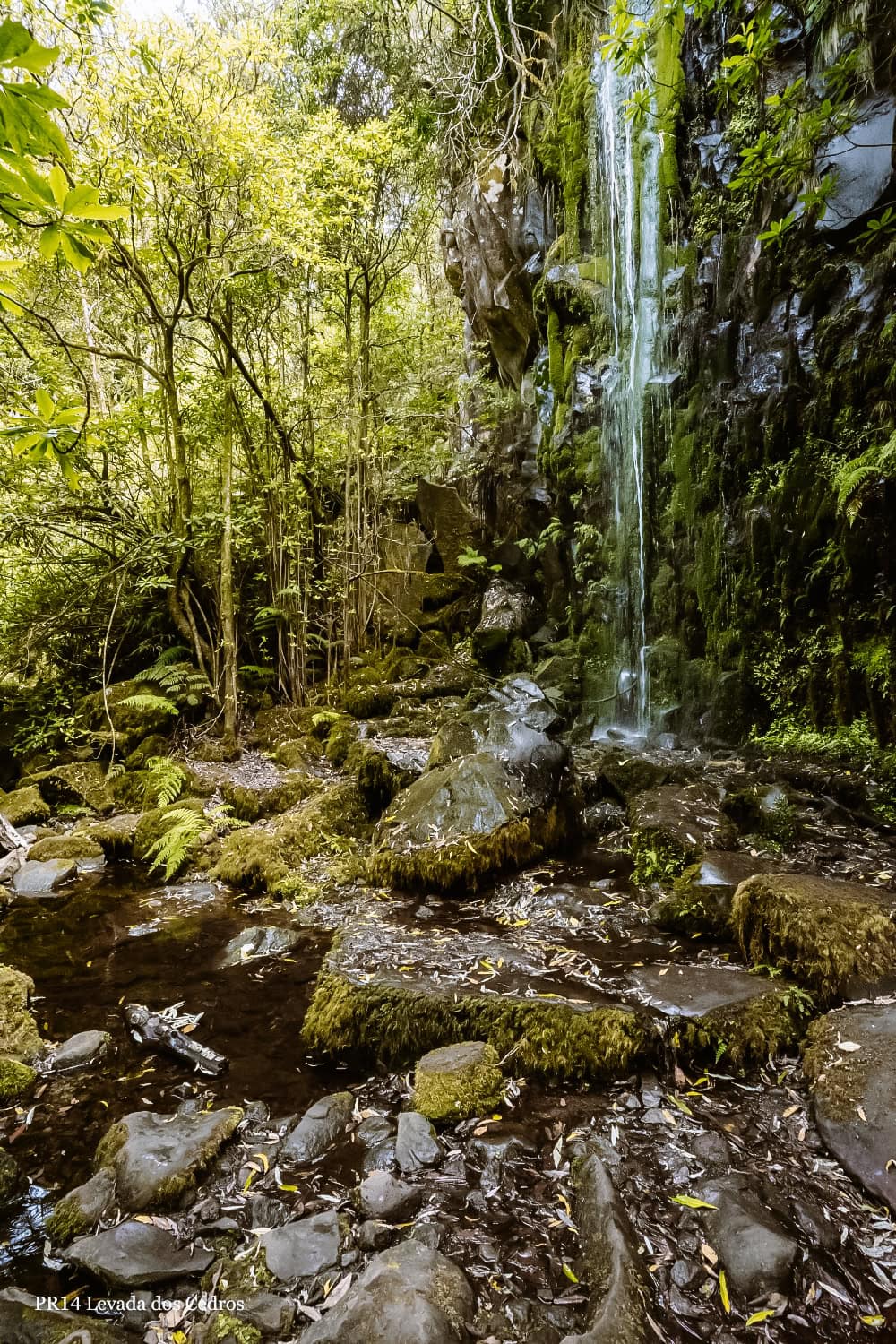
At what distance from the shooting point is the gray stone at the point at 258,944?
15.4 feet

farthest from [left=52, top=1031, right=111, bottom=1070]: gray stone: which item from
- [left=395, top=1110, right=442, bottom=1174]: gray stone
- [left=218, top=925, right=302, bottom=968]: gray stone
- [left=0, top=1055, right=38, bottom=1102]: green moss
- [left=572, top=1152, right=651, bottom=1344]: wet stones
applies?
[left=572, top=1152, right=651, bottom=1344]: wet stones

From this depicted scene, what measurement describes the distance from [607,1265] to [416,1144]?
907 mm

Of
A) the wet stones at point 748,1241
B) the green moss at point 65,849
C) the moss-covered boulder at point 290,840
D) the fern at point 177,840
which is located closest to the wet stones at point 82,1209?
the wet stones at point 748,1241

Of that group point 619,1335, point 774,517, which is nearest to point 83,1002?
point 619,1335

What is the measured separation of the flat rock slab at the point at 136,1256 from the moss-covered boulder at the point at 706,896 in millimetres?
3098

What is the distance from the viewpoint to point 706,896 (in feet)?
13.6

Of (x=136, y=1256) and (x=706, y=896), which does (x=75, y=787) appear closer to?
(x=136, y=1256)

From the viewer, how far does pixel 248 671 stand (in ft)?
36.7

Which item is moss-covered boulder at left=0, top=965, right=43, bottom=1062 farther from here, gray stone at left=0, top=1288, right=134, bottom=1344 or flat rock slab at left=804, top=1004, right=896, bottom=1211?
flat rock slab at left=804, top=1004, right=896, bottom=1211

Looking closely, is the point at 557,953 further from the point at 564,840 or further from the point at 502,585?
the point at 502,585

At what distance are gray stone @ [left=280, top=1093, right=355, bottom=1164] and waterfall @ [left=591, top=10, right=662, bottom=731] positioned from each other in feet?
24.6

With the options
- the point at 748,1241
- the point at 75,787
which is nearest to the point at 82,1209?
the point at 748,1241

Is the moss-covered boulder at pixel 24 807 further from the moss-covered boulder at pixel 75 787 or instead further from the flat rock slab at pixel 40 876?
the flat rock slab at pixel 40 876

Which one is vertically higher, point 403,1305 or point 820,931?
point 820,931
